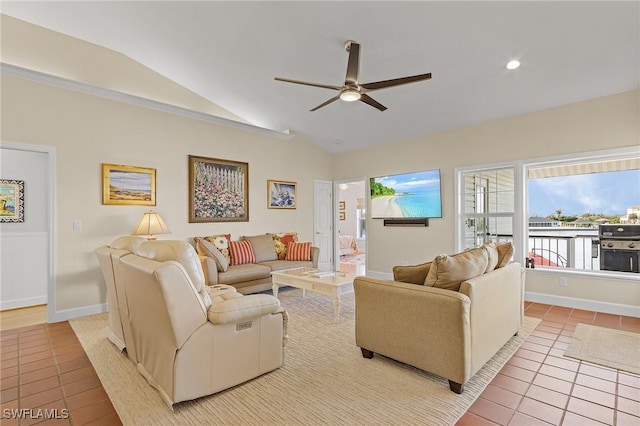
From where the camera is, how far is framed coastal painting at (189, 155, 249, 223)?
488 centimetres

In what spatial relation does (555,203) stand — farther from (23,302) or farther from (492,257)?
(23,302)

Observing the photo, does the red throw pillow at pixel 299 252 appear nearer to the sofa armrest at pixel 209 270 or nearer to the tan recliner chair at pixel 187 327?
the sofa armrest at pixel 209 270

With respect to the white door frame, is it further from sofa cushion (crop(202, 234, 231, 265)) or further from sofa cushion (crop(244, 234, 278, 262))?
sofa cushion (crop(244, 234, 278, 262))

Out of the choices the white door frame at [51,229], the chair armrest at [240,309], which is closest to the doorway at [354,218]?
the white door frame at [51,229]

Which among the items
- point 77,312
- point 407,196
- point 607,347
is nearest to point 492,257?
point 607,347

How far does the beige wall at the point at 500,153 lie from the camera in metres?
3.75

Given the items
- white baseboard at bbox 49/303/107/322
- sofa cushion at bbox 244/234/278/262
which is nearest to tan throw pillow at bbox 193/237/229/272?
sofa cushion at bbox 244/234/278/262

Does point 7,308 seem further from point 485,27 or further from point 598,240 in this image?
point 598,240

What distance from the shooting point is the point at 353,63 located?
8.55ft

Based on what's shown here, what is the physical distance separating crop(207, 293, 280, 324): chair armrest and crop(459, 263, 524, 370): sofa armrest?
1.39 m

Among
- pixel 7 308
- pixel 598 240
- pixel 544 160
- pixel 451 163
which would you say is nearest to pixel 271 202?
pixel 451 163

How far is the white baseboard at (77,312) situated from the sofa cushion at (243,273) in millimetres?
1532

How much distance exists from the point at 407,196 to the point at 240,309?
425cm

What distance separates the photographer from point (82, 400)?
206 centimetres
